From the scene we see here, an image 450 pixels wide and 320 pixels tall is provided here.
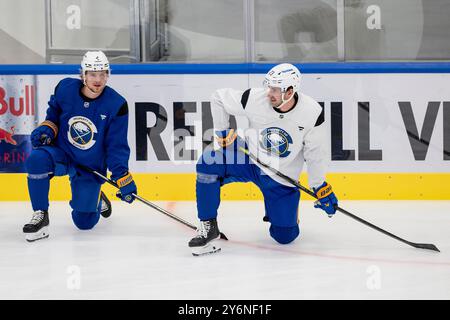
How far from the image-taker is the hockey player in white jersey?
3.87 m

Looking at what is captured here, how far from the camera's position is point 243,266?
3656 mm

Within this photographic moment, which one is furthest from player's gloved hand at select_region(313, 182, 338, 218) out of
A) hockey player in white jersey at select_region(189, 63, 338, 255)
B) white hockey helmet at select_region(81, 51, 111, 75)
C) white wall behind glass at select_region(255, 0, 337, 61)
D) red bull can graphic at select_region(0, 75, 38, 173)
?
red bull can graphic at select_region(0, 75, 38, 173)

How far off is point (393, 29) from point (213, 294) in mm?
2968

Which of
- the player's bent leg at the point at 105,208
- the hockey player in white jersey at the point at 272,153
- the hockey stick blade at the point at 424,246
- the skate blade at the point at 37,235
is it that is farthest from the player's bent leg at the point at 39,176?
the hockey stick blade at the point at 424,246

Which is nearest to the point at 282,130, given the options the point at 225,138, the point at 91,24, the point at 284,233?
the point at 225,138

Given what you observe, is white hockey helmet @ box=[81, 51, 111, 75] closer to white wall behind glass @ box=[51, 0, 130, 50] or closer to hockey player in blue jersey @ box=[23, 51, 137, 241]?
hockey player in blue jersey @ box=[23, 51, 137, 241]

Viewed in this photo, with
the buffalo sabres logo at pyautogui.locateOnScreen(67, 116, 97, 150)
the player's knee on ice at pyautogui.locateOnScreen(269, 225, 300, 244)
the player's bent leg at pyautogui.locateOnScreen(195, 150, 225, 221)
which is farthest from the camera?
the buffalo sabres logo at pyautogui.locateOnScreen(67, 116, 97, 150)

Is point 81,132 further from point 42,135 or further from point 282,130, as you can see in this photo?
point 282,130

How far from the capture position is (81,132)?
432cm

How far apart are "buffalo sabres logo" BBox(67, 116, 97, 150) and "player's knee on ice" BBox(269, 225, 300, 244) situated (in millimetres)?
1051

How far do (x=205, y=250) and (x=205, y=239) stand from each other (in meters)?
0.06

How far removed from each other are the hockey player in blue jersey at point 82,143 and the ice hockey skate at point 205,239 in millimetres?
462

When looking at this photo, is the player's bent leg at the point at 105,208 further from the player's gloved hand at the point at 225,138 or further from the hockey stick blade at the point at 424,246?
the hockey stick blade at the point at 424,246

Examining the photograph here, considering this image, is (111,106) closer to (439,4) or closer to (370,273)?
(370,273)
